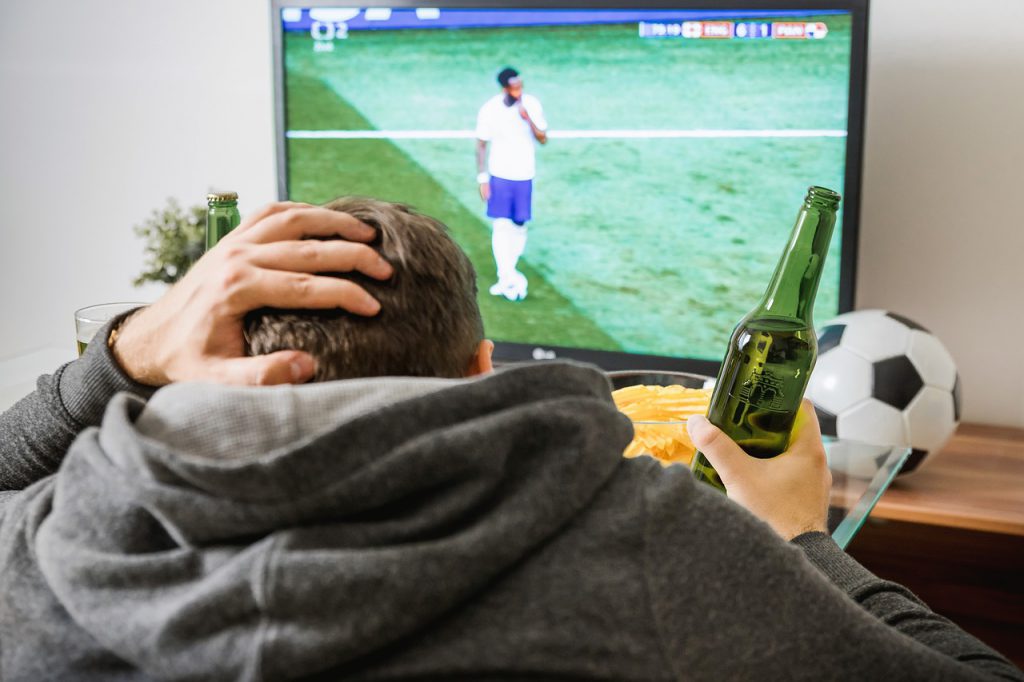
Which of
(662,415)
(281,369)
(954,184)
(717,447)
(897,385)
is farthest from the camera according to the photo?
(954,184)

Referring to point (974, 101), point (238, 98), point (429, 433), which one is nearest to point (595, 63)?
point (974, 101)

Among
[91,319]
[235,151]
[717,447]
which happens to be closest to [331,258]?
[717,447]

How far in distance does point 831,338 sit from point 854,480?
1.98 ft

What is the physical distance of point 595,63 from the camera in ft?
6.23

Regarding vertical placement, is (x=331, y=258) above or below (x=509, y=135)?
below

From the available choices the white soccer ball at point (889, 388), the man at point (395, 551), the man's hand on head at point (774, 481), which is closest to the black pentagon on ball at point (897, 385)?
the white soccer ball at point (889, 388)

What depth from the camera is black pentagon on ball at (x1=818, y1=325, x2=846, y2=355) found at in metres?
1.67

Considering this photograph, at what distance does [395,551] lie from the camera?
497mm

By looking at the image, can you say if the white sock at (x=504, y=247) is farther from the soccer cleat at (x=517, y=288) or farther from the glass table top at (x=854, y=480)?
the glass table top at (x=854, y=480)

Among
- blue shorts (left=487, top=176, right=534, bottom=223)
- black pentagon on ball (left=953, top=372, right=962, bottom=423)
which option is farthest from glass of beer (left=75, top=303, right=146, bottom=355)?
black pentagon on ball (left=953, top=372, right=962, bottom=423)

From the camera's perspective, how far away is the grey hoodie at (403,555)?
490mm

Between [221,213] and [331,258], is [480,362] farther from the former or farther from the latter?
[221,213]

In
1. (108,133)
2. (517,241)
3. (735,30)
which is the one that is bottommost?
(517,241)

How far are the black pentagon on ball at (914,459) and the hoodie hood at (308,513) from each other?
49.9 inches
